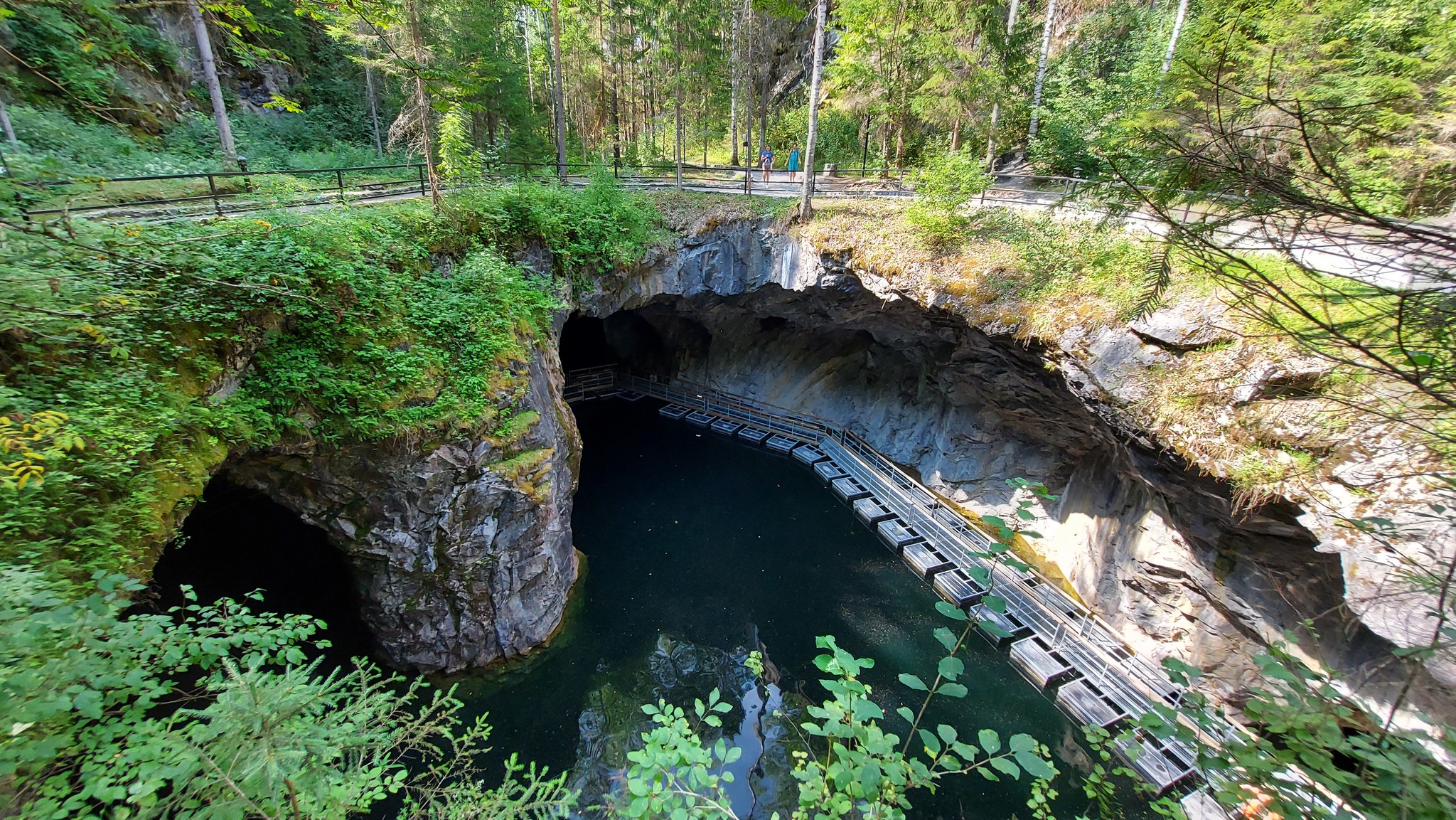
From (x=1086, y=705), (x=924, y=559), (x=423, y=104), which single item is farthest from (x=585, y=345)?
(x=1086, y=705)

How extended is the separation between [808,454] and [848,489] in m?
2.15

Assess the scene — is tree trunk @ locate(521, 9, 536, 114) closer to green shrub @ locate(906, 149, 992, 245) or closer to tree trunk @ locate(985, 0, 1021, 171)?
green shrub @ locate(906, 149, 992, 245)

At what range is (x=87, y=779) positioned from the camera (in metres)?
2.78

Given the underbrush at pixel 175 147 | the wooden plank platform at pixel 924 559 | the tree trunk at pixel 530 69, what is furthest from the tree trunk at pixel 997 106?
the tree trunk at pixel 530 69

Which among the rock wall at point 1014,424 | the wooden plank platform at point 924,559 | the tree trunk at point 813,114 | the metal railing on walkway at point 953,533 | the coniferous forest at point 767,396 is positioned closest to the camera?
the coniferous forest at point 767,396

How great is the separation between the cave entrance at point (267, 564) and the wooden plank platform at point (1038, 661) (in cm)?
1097

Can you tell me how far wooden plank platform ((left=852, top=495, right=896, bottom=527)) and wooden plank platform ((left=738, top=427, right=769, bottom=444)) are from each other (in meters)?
4.22

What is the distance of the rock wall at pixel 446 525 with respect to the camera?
7.96m

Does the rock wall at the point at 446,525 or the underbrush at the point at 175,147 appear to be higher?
the underbrush at the point at 175,147

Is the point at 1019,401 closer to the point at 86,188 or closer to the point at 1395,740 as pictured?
the point at 1395,740

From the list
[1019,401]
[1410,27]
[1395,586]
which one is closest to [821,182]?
[1019,401]

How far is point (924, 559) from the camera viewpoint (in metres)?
12.4

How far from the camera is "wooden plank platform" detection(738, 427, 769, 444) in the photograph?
58.2 feet

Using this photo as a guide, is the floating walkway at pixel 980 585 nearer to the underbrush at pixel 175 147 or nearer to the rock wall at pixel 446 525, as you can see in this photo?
the rock wall at pixel 446 525
